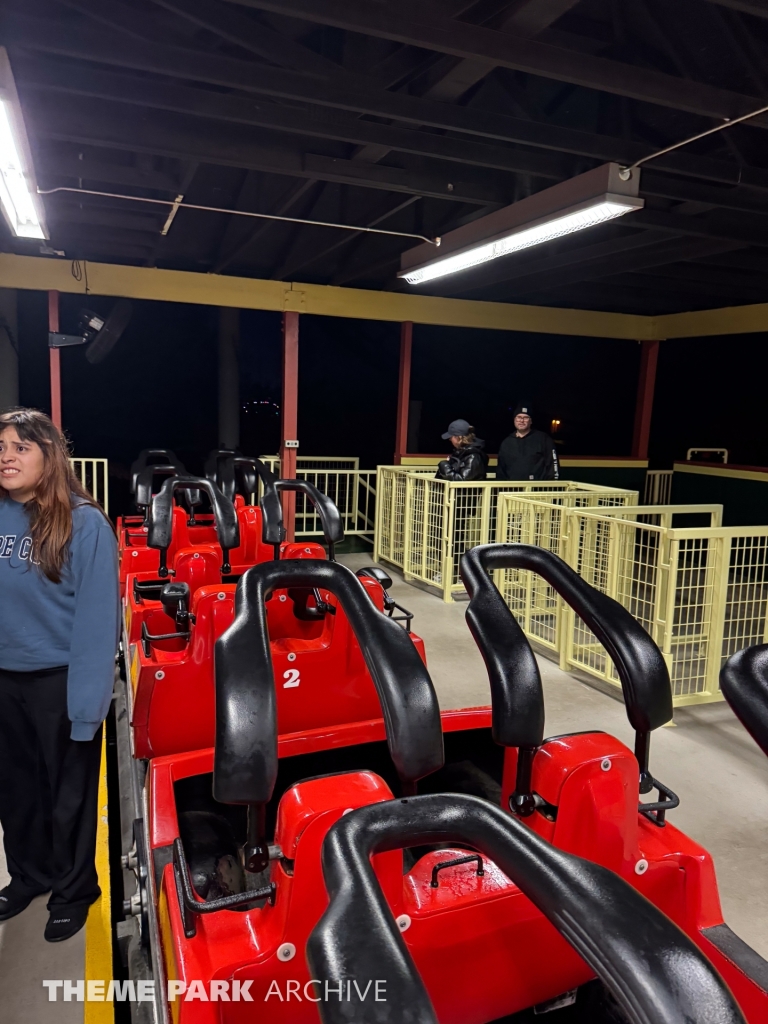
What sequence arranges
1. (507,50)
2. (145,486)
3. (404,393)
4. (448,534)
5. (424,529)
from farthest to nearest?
1. (404,393)
2. (424,529)
3. (448,534)
4. (145,486)
5. (507,50)

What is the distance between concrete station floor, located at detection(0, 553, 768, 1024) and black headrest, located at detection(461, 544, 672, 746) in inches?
58.4

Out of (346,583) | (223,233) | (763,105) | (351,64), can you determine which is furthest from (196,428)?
(346,583)

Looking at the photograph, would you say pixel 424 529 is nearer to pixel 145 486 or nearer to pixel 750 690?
pixel 145 486

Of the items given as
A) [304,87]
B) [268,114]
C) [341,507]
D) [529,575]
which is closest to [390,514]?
[341,507]

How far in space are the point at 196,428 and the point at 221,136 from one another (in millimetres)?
11562

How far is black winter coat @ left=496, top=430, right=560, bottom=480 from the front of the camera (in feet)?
24.5

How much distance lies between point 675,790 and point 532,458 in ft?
14.6

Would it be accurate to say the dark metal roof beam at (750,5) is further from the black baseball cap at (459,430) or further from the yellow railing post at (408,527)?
the yellow railing post at (408,527)

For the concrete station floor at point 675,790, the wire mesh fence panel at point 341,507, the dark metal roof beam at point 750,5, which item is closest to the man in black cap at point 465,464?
the concrete station floor at point 675,790

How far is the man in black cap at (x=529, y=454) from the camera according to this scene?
24.5 feet

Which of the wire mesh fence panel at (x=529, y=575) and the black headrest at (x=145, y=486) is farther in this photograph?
the wire mesh fence panel at (x=529, y=575)

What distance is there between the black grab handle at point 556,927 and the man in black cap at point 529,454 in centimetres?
683

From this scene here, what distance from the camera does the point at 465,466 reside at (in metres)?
7.19

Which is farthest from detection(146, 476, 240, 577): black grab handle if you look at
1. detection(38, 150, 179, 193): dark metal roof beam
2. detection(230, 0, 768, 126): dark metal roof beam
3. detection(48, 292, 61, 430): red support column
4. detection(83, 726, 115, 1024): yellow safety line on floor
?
detection(48, 292, 61, 430): red support column
